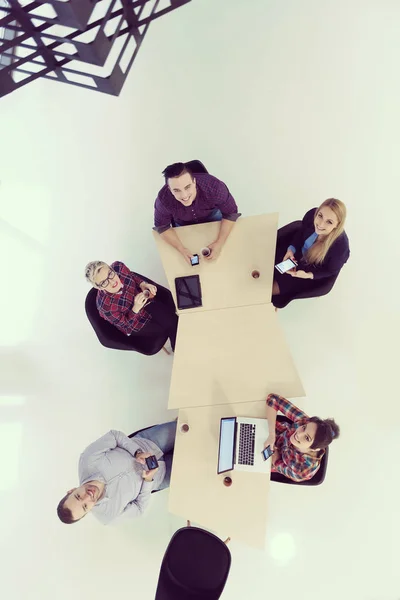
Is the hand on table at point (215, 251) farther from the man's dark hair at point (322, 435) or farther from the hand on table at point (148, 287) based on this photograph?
the man's dark hair at point (322, 435)

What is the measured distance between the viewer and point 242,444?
7.70 ft

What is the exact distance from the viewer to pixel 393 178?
3.38 metres

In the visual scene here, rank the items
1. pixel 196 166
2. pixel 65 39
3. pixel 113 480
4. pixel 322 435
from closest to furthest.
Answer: pixel 65 39 → pixel 322 435 → pixel 113 480 → pixel 196 166

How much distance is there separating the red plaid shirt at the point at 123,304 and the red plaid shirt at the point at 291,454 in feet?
3.28

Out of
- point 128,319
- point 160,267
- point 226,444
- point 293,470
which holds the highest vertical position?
point 160,267

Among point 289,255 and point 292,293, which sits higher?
point 289,255

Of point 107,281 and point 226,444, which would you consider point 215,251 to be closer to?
point 107,281

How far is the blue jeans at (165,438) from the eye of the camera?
2646 millimetres

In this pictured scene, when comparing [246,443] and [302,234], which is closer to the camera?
[246,443]

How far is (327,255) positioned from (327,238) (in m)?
0.15

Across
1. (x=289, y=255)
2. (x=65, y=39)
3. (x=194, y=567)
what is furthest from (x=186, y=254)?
(x=194, y=567)

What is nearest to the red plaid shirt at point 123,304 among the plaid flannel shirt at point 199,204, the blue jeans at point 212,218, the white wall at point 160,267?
the plaid flannel shirt at point 199,204

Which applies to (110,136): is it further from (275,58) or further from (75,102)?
(275,58)

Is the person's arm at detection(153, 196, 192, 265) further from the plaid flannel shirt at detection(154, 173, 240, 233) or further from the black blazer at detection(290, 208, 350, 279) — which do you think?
the black blazer at detection(290, 208, 350, 279)
